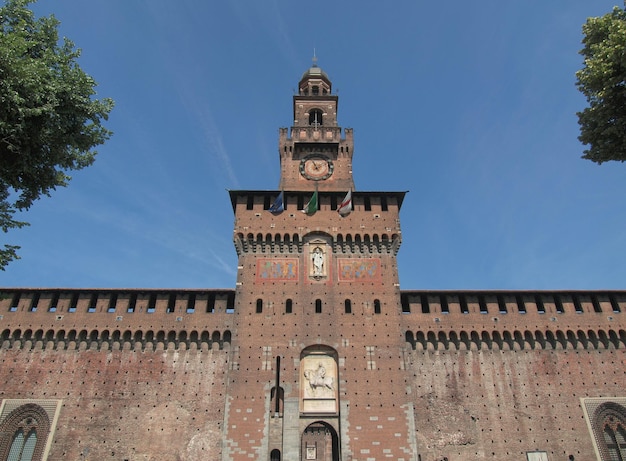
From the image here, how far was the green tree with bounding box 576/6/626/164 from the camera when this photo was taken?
1043 cm

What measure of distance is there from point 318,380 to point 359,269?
20.5 ft

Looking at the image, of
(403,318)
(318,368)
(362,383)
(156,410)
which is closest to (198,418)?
(156,410)

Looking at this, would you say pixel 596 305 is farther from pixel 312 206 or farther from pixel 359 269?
pixel 312 206

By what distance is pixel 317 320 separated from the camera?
2445 cm

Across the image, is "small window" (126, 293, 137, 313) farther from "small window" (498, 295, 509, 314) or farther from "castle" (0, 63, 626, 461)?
"small window" (498, 295, 509, 314)

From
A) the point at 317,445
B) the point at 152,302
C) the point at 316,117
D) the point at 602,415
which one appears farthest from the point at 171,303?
the point at 602,415

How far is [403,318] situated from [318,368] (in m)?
5.32

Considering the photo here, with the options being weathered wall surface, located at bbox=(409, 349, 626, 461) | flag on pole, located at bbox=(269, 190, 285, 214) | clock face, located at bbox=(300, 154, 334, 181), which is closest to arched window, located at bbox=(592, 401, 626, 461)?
weathered wall surface, located at bbox=(409, 349, 626, 461)

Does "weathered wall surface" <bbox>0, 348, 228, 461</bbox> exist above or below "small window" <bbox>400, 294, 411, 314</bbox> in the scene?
below

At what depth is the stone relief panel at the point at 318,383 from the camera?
2270 cm

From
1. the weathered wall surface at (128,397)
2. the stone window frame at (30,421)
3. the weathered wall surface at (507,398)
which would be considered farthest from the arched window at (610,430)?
the stone window frame at (30,421)

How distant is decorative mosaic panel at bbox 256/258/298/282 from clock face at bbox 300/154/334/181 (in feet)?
20.7

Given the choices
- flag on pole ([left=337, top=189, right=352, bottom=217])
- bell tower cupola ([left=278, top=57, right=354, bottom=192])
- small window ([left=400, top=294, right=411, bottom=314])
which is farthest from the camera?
bell tower cupola ([left=278, top=57, right=354, bottom=192])

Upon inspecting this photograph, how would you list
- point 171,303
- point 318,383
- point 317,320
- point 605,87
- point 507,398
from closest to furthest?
1. point 605,87
2. point 318,383
3. point 507,398
4. point 317,320
5. point 171,303
